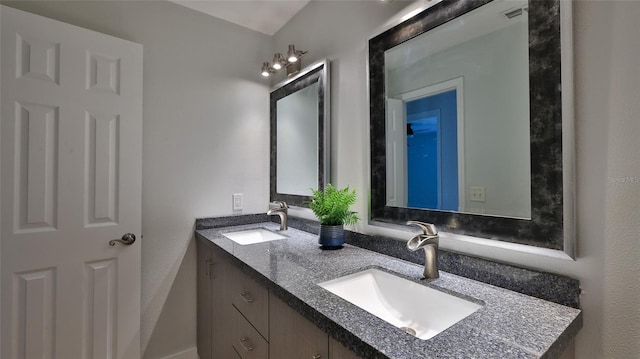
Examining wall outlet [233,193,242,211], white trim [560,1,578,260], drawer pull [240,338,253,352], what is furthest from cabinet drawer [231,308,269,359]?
white trim [560,1,578,260]

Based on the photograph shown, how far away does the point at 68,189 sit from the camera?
135cm

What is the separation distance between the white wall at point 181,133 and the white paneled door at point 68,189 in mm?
157

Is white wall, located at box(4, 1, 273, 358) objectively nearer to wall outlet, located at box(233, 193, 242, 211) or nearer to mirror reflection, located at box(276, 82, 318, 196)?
wall outlet, located at box(233, 193, 242, 211)

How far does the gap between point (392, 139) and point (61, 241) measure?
1664 millimetres

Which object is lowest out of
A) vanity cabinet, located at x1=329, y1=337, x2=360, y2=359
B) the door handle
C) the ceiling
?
vanity cabinet, located at x1=329, y1=337, x2=360, y2=359

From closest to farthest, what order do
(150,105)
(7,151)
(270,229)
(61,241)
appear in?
(7,151) < (61,241) < (150,105) < (270,229)

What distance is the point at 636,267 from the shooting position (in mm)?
654

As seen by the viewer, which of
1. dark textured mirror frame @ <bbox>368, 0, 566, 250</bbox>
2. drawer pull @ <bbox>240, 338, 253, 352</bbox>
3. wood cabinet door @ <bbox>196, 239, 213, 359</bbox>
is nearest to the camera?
dark textured mirror frame @ <bbox>368, 0, 566, 250</bbox>

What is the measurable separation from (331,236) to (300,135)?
81 cm

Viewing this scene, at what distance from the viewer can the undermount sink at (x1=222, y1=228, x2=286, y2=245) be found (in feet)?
5.75

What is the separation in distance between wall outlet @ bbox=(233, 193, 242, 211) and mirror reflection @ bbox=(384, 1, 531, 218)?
1.18 meters

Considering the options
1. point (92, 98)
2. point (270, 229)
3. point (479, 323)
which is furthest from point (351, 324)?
point (92, 98)

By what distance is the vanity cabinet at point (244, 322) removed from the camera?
77cm

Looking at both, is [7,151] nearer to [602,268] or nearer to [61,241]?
[61,241]
